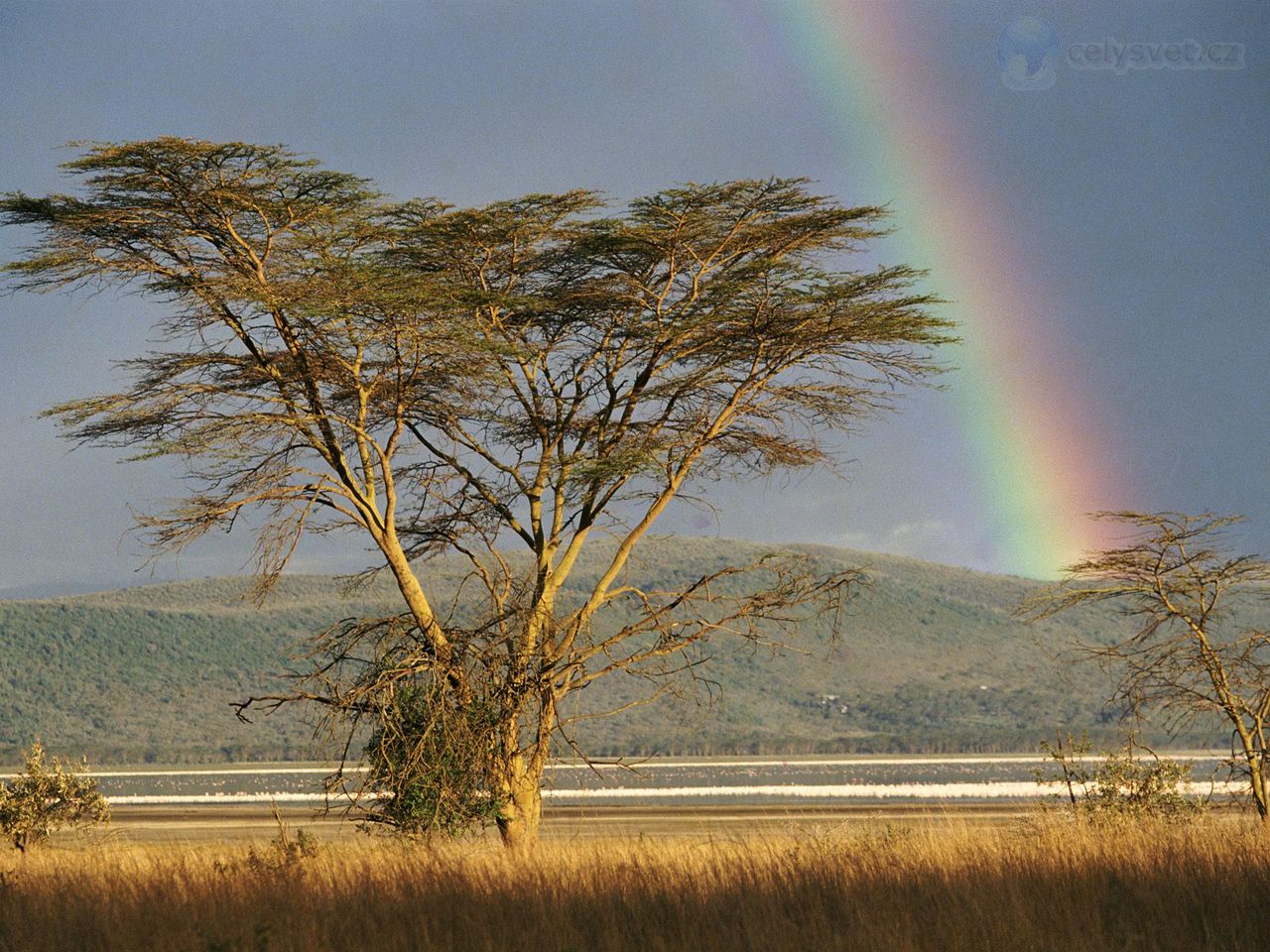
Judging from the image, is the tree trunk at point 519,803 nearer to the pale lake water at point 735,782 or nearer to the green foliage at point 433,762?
the green foliage at point 433,762

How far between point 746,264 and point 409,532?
23.8 ft

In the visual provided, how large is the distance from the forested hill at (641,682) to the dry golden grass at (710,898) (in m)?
123

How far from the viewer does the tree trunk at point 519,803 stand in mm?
21172

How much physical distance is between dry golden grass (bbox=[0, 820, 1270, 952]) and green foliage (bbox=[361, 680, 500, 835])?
16.0 ft

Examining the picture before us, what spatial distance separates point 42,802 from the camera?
98.4 ft

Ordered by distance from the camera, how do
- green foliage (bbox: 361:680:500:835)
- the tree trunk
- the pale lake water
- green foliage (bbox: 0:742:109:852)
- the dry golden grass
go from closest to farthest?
the dry golden grass → green foliage (bbox: 361:680:500:835) → the tree trunk → green foliage (bbox: 0:742:109:852) → the pale lake water

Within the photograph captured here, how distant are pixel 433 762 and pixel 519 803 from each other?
8.05 feet

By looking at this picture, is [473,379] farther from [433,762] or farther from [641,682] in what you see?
[641,682]

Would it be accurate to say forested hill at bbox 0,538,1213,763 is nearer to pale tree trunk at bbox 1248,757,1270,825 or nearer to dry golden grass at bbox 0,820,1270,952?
pale tree trunk at bbox 1248,757,1270,825

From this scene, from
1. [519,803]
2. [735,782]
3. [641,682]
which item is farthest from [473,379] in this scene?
[641,682]

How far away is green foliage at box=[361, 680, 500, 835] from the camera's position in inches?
768

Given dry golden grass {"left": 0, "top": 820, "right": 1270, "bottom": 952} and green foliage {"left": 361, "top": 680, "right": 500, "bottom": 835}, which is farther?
green foliage {"left": 361, "top": 680, "right": 500, "bottom": 835}

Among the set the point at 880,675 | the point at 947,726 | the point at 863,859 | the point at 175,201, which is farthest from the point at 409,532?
the point at 880,675

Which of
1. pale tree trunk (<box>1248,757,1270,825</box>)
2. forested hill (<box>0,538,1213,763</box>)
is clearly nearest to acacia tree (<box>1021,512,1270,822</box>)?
pale tree trunk (<box>1248,757,1270,825</box>)
